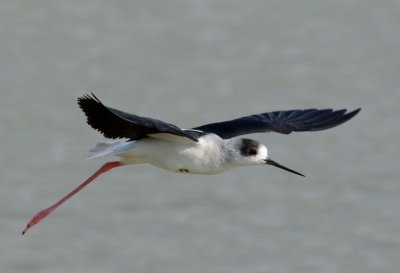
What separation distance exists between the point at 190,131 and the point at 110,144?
662 millimetres

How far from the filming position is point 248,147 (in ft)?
32.3

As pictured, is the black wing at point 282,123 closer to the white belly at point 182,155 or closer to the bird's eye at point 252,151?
the bird's eye at point 252,151

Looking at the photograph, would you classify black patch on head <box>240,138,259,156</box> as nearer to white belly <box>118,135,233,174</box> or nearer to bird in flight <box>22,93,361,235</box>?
bird in flight <box>22,93,361,235</box>

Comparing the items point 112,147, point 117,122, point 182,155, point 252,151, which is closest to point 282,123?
point 252,151

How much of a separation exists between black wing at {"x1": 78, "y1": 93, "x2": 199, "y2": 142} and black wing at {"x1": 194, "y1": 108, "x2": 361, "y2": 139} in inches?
→ 42.1

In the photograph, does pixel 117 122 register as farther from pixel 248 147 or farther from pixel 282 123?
pixel 282 123

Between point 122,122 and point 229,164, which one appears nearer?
point 122,122

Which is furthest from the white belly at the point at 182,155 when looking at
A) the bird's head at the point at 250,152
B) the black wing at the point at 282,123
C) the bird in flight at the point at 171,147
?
the black wing at the point at 282,123

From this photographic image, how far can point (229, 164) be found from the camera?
971cm

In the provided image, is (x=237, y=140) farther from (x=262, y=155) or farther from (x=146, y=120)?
(x=146, y=120)

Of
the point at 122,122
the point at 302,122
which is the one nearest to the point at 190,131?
the point at 122,122

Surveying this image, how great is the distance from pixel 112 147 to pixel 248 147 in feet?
3.39

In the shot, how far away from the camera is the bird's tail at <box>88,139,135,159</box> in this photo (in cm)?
962

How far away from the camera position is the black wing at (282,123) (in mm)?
10484
